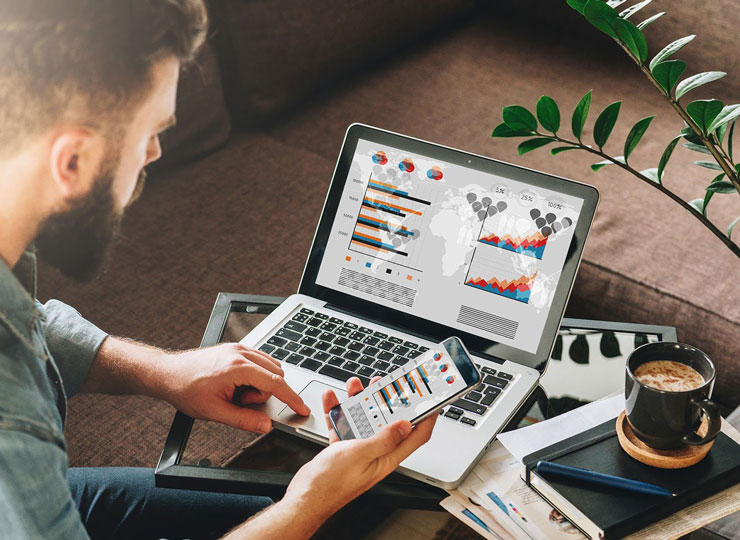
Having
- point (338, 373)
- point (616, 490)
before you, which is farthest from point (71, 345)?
point (616, 490)

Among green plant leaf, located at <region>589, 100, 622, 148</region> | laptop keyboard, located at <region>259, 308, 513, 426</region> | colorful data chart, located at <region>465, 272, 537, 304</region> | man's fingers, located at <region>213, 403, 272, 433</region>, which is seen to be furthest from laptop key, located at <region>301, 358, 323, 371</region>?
green plant leaf, located at <region>589, 100, 622, 148</region>

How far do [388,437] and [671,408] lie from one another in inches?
10.8

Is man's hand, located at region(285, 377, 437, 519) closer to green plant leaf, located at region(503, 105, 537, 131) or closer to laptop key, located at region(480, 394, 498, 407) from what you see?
laptop key, located at region(480, 394, 498, 407)

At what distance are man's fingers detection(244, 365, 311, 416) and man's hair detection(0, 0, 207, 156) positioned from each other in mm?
324

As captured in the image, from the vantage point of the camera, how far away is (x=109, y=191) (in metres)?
0.79

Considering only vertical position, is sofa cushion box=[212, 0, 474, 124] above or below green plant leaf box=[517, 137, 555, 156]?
below

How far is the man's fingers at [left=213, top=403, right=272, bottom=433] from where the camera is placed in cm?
91

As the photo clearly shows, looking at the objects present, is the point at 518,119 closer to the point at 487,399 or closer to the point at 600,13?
the point at 600,13

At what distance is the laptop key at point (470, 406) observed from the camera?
926 millimetres

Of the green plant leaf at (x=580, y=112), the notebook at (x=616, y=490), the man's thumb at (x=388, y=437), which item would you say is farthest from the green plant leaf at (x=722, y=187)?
the man's thumb at (x=388, y=437)

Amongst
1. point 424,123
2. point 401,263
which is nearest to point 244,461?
Result: point 401,263

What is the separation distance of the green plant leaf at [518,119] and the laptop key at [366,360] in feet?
1.14

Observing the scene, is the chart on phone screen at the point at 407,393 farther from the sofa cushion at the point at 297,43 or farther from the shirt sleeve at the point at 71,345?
the sofa cushion at the point at 297,43

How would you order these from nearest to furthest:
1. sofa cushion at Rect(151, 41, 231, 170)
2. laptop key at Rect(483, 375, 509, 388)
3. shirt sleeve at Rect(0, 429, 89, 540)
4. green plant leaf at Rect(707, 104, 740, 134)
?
shirt sleeve at Rect(0, 429, 89, 540) < green plant leaf at Rect(707, 104, 740, 134) < laptop key at Rect(483, 375, 509, 388) < sofa cushion at Rect(151, 41, 231, 170)
